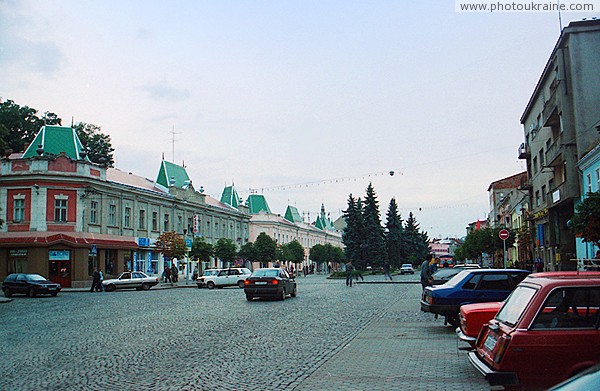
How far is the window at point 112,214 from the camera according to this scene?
52656 mm

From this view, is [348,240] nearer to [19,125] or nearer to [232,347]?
[19,125]

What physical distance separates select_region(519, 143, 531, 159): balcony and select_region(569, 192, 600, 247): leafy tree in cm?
3315

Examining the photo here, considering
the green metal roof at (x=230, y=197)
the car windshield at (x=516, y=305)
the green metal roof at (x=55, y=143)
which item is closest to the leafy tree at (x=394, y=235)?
the green metal roof at (x=230, y=197)

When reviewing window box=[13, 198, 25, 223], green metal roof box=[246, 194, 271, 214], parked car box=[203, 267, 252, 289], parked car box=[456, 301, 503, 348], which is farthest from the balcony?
green metal roof box=[246, 194, 271, 214]

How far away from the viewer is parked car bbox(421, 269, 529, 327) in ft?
48.9

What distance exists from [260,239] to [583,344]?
72915 millimetres

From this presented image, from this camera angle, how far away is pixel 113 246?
5112 centimetres

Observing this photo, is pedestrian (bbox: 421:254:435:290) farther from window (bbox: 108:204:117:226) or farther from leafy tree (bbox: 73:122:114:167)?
leafy tree (bbox: 73:122:114:167)

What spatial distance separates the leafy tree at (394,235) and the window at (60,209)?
54.9 m

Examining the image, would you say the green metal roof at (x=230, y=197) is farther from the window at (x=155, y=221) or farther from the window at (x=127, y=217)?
the window at (x=127, y=217)

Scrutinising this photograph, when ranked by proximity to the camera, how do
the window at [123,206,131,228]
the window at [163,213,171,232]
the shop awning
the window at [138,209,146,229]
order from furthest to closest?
the window at [163,213,171,232] → the window at [138,209,146,229] → the window at [123,206,131,228] → the shop awning

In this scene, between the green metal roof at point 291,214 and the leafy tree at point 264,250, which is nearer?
the leafy tree at point 264,250

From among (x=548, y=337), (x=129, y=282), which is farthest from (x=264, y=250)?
(x=548, y=337)

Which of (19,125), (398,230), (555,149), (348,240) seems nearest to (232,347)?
(555,149)
